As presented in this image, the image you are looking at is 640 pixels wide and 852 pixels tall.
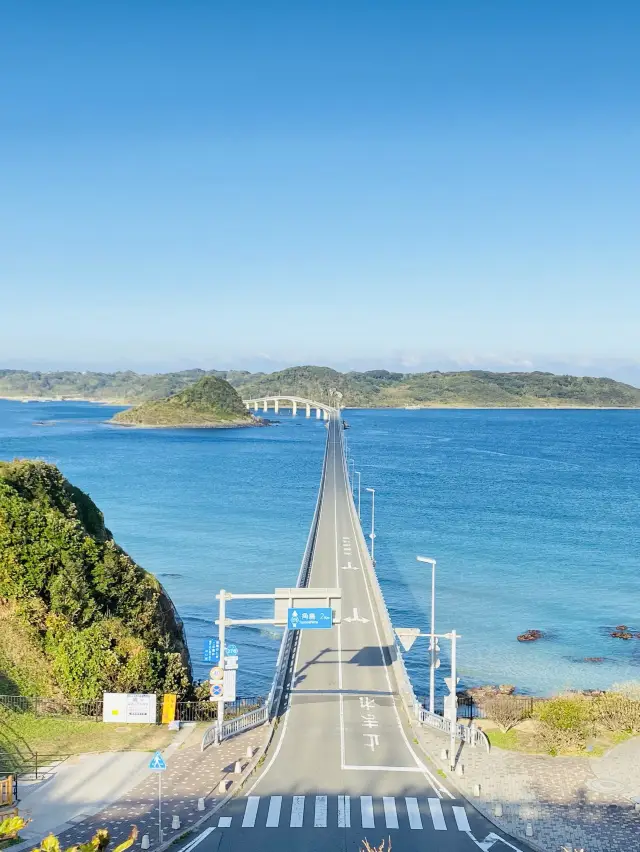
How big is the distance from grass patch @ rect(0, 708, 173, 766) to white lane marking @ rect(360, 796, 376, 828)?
23.1 feet

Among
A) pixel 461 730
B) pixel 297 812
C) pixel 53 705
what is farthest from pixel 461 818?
pixel 53 705

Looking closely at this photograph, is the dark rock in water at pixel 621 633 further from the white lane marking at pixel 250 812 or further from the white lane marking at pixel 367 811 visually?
the white lane marking at pixel 250 812

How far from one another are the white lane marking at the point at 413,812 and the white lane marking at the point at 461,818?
0.96m

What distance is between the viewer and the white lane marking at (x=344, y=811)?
21.1 metres

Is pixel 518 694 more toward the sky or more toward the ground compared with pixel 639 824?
more toward the ground

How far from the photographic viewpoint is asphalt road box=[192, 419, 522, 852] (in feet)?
67.1

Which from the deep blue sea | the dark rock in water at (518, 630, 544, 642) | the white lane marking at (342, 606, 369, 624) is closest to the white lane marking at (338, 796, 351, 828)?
the deep blue sea

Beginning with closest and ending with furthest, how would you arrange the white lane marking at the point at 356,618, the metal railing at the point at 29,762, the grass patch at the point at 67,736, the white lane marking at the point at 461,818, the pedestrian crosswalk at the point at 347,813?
the pedestrian crosswalk at the point at 347,813 < the white lane marking at the point at 461,818 < the metal railing at the point at 29,762 < the grass patch at the point at 67,736 < the white lane marking at the point at 356,618

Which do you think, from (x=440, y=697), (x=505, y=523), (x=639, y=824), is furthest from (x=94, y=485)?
(x=639, y=824)

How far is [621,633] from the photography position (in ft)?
168

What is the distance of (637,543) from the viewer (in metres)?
79.8

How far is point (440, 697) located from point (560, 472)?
324 ft

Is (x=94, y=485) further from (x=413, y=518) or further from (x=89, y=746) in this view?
(x=89, y=746)

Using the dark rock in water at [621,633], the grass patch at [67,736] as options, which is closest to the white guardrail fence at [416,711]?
the grass patch at [67,736]
